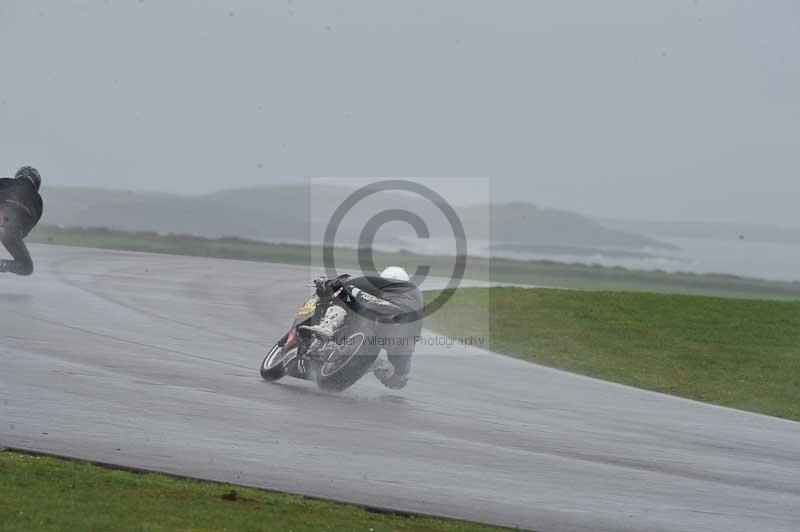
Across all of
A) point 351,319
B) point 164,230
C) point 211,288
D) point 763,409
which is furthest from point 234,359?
point 164,230

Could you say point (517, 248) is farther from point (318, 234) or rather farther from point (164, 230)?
point (164, 230)

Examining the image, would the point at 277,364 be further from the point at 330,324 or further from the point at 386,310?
the point at 386,310

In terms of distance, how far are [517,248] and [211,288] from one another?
33.9 metres

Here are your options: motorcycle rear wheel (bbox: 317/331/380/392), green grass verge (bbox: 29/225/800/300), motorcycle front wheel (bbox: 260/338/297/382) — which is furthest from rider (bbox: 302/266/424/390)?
green grass verge (bbox: 29/225/800/300)

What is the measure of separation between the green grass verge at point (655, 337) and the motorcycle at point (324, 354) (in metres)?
5.29

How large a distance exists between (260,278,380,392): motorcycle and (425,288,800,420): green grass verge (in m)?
5.29

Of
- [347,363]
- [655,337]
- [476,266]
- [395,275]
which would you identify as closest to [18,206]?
[395,275]

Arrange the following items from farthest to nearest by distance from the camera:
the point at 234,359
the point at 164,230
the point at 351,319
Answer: the point at 164,230
the point at 234,359
the point at 351,319

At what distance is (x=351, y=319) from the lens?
1195 centimetres

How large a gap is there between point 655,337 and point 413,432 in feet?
37.3

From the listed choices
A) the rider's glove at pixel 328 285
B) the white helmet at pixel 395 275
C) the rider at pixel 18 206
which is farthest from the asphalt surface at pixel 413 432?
the rider at pixel 18 206

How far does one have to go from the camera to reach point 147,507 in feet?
23.3

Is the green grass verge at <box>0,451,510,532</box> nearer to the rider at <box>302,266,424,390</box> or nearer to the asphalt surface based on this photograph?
the asphalt surface

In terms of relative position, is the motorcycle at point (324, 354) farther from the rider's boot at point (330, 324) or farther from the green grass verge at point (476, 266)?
the green grass verge at point (476, 266)
